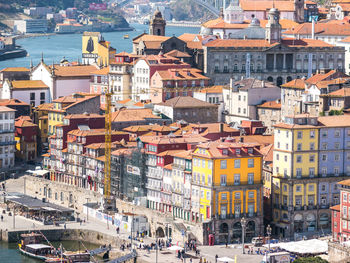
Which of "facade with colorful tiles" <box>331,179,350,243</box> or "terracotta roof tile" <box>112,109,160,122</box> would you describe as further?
"terracotta roof tile" <box>112,109,160,122</box>

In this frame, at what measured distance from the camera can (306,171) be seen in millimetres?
114812

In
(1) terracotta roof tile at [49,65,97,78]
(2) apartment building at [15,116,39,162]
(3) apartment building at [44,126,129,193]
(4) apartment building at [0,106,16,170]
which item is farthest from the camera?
(1) terracotta roof tile at [49,65,97,78]

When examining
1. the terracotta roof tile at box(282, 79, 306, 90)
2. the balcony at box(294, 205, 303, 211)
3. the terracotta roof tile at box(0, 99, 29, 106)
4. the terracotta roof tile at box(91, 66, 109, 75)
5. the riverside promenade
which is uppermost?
the terracotta roof tile at box(282, 79, 306, 90)

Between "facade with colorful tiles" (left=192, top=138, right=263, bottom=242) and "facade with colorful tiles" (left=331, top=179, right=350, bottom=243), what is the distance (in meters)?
7.00

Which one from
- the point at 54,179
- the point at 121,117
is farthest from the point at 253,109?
the point at 54,179

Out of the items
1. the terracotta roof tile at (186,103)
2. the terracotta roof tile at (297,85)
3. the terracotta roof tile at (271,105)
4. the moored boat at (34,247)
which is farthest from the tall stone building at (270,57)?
the moored boat at (34,247)

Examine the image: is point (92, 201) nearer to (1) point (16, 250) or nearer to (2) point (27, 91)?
(1) point (16, 250)

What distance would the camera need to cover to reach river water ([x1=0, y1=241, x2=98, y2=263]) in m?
111

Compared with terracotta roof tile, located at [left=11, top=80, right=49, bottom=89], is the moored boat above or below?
below

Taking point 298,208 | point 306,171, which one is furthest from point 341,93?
point 298,208

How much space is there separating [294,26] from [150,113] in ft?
179

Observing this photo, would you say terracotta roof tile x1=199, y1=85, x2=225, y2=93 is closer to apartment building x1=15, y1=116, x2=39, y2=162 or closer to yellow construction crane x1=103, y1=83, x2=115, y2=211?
apartment building x1=15, y1=116, x2=39, y2=162

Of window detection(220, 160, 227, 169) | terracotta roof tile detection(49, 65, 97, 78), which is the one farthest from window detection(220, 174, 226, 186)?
terracotta roof tile detection(49, 65, 97, 78)

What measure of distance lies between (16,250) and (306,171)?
26.0m
